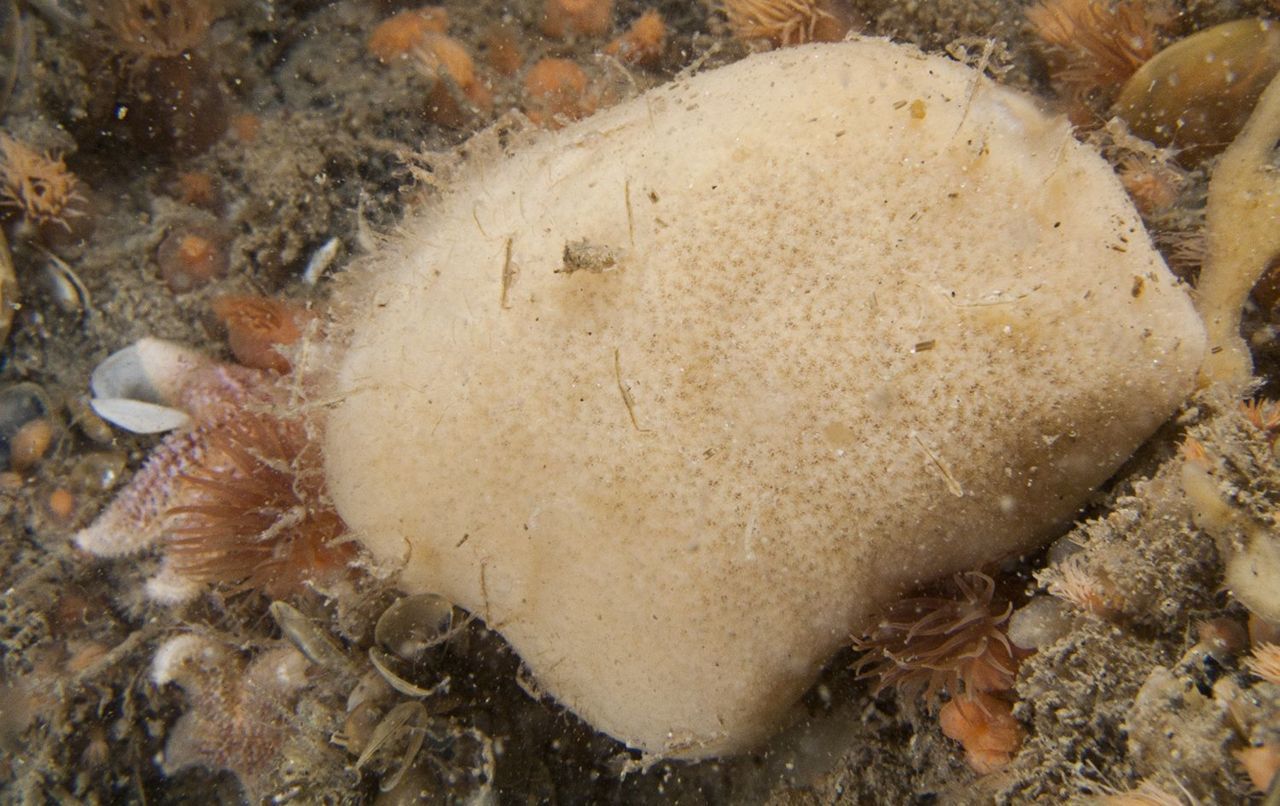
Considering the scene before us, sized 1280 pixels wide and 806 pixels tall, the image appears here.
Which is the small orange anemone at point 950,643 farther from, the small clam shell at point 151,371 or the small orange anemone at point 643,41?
the small clam shell at point 151,371

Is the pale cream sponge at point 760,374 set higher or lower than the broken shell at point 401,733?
higher

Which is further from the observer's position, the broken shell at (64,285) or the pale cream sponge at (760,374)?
the broken shell at (64,285)

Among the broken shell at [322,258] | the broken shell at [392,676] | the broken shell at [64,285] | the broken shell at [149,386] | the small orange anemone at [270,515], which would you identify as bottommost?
the broken shell at [392,676]

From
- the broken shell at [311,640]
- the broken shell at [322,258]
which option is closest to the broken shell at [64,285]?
the broken shell at [322,258]

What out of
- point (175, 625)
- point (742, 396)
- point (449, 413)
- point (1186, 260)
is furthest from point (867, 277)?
point (175, 625)

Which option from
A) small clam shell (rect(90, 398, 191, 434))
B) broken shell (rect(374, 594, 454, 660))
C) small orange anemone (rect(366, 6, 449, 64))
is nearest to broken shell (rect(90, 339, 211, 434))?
small clam shell (rect(90, 398, 191, 434))

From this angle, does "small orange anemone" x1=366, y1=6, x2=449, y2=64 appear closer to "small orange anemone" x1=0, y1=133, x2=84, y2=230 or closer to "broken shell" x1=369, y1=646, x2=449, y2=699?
"small orange anemone" x1=0, y1=133, x2=84, y2=230

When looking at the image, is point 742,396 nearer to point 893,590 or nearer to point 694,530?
point 694,530
